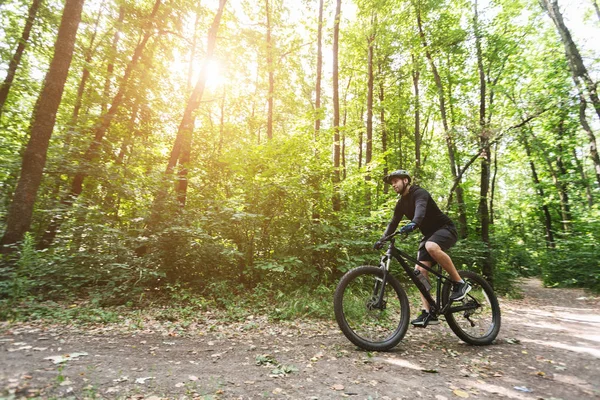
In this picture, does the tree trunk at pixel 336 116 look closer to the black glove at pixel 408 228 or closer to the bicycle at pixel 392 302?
the bicycle at pixel 392 302

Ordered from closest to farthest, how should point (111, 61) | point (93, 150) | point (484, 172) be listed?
1. point (93, 150)
2. point (111, 61)
3. point (484, 172)

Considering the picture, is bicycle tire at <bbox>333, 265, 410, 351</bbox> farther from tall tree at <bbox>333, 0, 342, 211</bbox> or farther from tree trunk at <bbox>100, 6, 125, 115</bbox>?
tree trunk at <bbox>100, 6, 125, 115</bbox>

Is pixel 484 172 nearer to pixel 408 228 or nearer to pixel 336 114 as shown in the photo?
pixel 336 114

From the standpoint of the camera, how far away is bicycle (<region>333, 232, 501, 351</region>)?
3.76 meters

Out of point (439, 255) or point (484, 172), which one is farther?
point (484, 172)

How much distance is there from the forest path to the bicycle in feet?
0.70

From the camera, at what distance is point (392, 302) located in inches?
165

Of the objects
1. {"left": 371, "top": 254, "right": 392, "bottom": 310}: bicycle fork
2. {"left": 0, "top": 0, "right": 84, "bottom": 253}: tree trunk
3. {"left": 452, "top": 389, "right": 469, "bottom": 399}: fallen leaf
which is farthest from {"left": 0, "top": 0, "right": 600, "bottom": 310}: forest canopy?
{"left": 452, "top": 389, "right": 469, "bottom": 399}: fallen leaf

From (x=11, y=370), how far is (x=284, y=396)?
252 centimetres

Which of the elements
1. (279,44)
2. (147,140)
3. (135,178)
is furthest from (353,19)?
(135,178)

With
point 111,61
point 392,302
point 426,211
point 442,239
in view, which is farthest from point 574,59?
point 111,61

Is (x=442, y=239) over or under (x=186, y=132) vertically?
under

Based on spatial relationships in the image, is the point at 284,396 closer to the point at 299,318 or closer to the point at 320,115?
the point at 299,318

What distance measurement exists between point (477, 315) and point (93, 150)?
908 centimetres
